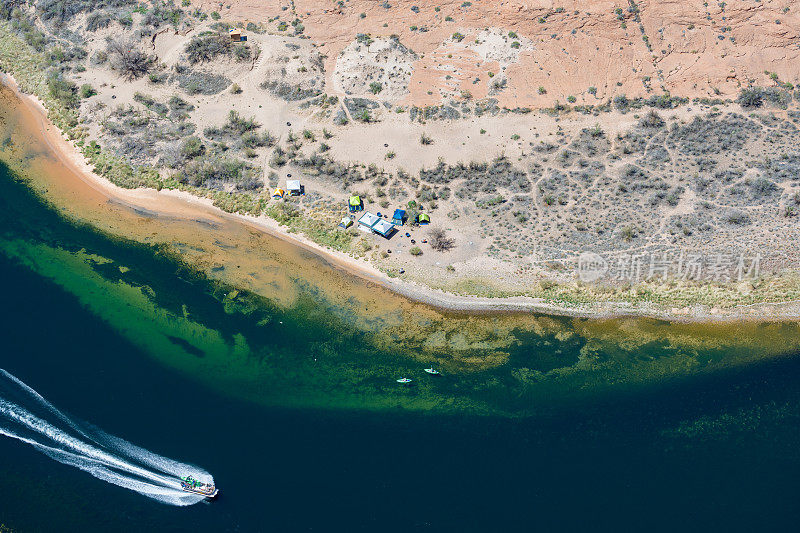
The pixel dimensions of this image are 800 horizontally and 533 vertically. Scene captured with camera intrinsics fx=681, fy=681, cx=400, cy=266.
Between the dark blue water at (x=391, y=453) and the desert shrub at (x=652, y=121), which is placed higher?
the desert shrub at (x=652, y=121)

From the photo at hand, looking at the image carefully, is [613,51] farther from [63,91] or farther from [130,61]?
[63,91]

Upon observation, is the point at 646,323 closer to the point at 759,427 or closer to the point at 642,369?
the point at 642,369

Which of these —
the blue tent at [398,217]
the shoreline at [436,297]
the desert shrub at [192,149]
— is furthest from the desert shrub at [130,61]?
the blue tent at [398,217]

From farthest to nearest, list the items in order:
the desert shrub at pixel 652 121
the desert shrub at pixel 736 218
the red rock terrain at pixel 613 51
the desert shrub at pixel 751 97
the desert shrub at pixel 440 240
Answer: the red rock terrain at pixel 613 51
the desert shrub at pixel 751 97
the desert shrub at pixel 652 121
the desert shrub at pixel 736 218
the desert shrub at pixel 440 240

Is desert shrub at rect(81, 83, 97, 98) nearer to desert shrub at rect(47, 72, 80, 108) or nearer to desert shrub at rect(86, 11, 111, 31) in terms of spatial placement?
desert shrub at rect(47, 72, 80, 108)

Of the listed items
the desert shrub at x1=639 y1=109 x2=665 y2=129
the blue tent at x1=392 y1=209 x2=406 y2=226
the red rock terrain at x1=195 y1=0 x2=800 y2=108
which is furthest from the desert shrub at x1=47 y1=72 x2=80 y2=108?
the desert shrub at x1=639 y1=109 x2=665 y2=129

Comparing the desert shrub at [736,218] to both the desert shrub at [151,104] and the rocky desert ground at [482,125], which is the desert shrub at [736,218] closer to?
the rocky desert ground at [482,125]

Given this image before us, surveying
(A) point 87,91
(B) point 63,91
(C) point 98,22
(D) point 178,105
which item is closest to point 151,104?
(D) point 178,105
